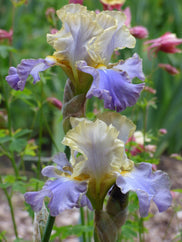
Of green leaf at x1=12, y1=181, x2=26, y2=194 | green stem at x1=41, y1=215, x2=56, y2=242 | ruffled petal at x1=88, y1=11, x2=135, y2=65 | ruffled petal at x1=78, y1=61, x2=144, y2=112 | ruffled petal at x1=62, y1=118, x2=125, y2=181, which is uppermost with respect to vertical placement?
ruffled petal at x1=88, y1=11, x2=135, y2=65

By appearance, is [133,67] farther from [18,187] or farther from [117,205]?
[18,187]

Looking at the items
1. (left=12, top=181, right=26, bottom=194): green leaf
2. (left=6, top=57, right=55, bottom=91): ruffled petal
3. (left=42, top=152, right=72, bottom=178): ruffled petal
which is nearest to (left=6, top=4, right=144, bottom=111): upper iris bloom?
(left=6, top=57, right=55, bottom=91): ruffled petal

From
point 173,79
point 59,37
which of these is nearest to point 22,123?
point 173,79

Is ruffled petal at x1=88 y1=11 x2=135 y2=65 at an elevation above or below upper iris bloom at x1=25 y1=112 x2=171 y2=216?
above

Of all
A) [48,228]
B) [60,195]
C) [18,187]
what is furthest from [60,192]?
[18,187]

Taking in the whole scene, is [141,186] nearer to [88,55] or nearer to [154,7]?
[88,55]

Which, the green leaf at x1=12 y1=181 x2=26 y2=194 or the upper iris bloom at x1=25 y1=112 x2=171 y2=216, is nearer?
the upper iris bloom at x1=25 y1=112 x2=171 y2=216

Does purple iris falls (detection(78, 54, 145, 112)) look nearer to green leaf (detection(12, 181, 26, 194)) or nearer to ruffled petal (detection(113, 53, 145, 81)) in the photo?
ruffled petal (detection(113, 53, 145, 81))

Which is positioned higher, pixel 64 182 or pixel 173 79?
pixel 64 182
